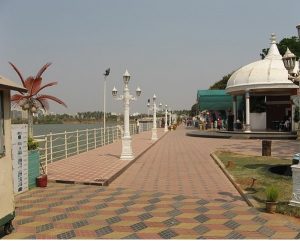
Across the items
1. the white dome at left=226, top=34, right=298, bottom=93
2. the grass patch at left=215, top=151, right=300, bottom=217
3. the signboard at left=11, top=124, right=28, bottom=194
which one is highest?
the white dome at left=226, top=34, right=298, bottom=93

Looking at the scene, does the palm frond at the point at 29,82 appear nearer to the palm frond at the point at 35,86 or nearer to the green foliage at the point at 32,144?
the palm frond at the point at 35,86

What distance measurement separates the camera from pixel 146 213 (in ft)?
20.6

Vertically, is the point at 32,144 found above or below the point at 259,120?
below

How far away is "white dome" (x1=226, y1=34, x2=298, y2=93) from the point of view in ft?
93.7

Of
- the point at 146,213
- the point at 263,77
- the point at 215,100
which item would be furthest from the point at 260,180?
the point at 215,100

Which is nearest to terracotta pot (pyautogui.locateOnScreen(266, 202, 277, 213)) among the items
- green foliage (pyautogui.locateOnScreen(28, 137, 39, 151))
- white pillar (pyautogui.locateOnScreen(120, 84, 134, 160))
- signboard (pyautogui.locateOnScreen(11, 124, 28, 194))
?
signboard (pyautogui.locateOnScreen(11, 124, 28, 194))

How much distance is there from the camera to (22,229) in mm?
5492

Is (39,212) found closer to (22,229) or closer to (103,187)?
(22,229)

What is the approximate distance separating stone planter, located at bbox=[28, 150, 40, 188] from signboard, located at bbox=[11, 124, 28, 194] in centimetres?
30

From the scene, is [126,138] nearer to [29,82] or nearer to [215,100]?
[29,82]

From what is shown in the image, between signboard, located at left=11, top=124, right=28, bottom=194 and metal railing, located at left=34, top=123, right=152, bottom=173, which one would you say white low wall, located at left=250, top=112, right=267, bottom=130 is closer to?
metal railing, located at left=34, top=123, right=152, bottom=173

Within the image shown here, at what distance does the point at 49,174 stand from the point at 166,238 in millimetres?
6235

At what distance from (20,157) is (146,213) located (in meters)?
3.45

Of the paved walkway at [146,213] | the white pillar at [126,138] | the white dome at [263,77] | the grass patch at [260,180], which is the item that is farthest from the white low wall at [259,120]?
the paved walkway at [146,213]
